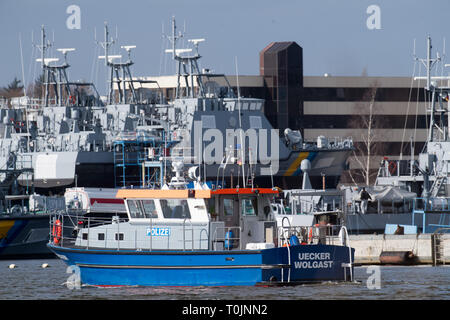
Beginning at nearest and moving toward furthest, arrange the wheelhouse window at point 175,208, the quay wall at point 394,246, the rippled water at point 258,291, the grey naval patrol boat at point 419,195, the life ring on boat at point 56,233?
the rippled water at point 258,291
the wheelhouse window at point 175,208
the life ring on boat at point 56,233
the quay wall at point 394,246
the grey naval patrol boat at point 419,195

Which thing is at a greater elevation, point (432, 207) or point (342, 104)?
point (342, 104)

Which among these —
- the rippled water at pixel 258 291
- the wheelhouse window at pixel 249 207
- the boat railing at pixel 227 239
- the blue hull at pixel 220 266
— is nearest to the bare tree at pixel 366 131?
the rippled water at pixel 258 291

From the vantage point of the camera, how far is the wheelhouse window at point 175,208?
26484 mm

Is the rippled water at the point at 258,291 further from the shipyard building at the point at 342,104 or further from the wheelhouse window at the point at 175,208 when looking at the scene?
the shipyard building at the point at 342,104

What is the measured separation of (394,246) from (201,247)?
Result: 1360cm

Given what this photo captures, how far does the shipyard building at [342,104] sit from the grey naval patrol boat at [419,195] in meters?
24.6

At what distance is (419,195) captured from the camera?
51.2 meters

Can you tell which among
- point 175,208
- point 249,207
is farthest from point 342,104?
point 175,208

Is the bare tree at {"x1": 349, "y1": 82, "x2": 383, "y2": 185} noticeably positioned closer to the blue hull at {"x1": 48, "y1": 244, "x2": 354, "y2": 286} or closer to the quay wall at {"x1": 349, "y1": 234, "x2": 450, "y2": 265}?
the quay wall at {"x1": 349, "y1": 234, "x2": 450, "y2": 265}

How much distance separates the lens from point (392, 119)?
82.2 metres

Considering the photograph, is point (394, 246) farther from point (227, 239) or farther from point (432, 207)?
point (227, 239)

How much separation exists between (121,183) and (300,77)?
2676 cm

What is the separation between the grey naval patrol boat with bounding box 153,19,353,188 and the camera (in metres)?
57.7

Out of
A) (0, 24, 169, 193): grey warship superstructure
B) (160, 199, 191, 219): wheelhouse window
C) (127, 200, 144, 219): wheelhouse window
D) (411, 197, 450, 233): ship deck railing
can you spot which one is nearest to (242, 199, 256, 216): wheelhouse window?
(160, 199, 191, 219): wheelhouse window
